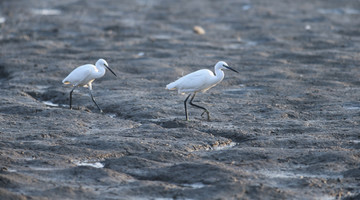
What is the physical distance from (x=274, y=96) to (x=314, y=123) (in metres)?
2.27

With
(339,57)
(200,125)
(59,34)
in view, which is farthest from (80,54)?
(200,125)

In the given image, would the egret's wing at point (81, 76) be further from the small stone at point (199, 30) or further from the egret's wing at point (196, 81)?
the small stone at point (199, 30)

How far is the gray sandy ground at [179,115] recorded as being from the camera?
690cm

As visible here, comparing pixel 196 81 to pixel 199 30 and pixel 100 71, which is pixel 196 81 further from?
pixel 199 30

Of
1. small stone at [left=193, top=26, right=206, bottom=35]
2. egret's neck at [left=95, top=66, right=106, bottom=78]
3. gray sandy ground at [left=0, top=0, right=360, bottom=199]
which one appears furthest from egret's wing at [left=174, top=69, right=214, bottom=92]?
small stone at [left=193, top=26, right=206, bottom=35]

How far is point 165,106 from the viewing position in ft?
36.1

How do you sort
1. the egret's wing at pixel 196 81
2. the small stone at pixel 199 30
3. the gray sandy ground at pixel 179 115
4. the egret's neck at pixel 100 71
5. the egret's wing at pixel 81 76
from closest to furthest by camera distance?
the gray sandy ground at pixel 179 115
the egret's wing at pixel 196 81
the egret's wing at pixel 81 76
the egret's neck at pixel 100 71
the small stone at pixel 199 30

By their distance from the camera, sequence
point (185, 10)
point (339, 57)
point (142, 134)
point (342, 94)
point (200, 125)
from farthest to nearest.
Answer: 1. point (185, 10)
2. point (339, 57)
3. point (342, 94)
4. point (200, 125)
5. point (142, 134)

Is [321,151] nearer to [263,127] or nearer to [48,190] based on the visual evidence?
[263,127]

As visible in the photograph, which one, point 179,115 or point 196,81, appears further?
point 179,115

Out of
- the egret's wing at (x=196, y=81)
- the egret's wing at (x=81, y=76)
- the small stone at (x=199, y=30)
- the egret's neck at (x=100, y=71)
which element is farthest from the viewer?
the small stone at (x=199, y=30)

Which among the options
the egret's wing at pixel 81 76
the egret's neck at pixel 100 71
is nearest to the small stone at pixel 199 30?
the egret's neck at pixel 100 71

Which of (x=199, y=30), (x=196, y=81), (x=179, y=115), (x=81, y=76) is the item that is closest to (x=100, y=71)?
(x=81, y=76)

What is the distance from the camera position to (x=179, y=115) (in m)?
10.5
